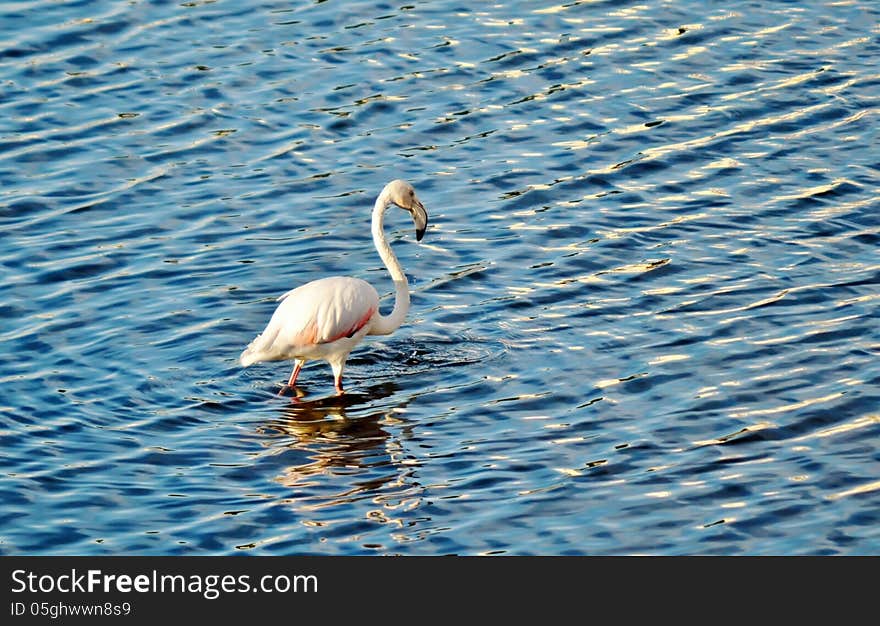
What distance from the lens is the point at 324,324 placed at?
450 inches

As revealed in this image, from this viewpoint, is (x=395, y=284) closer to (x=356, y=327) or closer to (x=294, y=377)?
(x=356, y=327)

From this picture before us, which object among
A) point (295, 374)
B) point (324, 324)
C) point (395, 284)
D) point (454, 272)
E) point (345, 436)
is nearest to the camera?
point (345, 436)

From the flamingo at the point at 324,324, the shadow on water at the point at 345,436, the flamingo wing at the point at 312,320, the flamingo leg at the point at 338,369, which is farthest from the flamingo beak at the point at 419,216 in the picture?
the shadow on water at the point at 345,436

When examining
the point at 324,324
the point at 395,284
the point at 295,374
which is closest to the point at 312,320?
the point at 324,324

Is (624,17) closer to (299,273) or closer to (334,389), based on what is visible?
(299,273)

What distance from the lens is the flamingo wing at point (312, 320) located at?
1147 cm

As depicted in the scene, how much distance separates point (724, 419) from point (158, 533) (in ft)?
12.4

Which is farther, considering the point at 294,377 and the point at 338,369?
the point at 294,377

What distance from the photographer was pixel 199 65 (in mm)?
16625

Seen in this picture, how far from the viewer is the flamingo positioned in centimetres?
1148

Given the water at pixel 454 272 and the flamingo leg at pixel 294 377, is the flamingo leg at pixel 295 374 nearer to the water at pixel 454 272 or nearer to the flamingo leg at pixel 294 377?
the flamingo leg at pixel 294 377

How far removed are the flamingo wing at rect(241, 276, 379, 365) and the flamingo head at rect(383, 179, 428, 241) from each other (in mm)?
854

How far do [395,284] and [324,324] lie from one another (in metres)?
0.93

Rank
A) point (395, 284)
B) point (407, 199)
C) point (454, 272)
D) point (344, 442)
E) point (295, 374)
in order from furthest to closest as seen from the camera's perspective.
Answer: point (454, 272) < point (407, 199) < point (395, 284) < point (295, 374) < point (344, 442)
